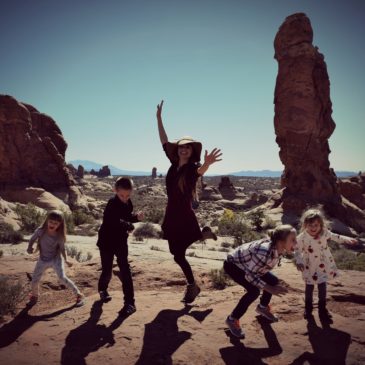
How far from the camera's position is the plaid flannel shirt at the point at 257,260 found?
3.18 m

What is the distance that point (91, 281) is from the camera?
16.9 feet

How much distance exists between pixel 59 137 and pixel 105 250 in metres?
23.3

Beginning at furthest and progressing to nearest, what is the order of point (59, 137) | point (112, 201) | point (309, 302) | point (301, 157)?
1. point (59, 137)
2. point (301, 157)
3. point (112, 201)
4. point (309, 302)

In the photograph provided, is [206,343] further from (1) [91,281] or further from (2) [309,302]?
(1) [91,281]

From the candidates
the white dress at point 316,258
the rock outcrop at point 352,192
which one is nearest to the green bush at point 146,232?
the white dress at point 316,258

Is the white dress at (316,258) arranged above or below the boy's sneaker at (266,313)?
above

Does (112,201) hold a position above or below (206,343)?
above

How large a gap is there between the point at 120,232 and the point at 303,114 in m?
21.2

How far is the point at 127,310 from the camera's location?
12.0 feet

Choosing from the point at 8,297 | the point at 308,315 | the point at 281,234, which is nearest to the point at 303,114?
the point at 308,315

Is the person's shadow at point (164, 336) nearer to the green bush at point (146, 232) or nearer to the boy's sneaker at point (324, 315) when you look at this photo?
the boy's sneaker at point (324, 315)

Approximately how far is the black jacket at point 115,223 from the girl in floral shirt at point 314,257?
2.20 m

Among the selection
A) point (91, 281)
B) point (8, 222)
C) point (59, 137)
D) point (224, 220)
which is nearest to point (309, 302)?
point (91, 281)

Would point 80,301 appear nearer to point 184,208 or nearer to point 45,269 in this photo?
point 45,269
